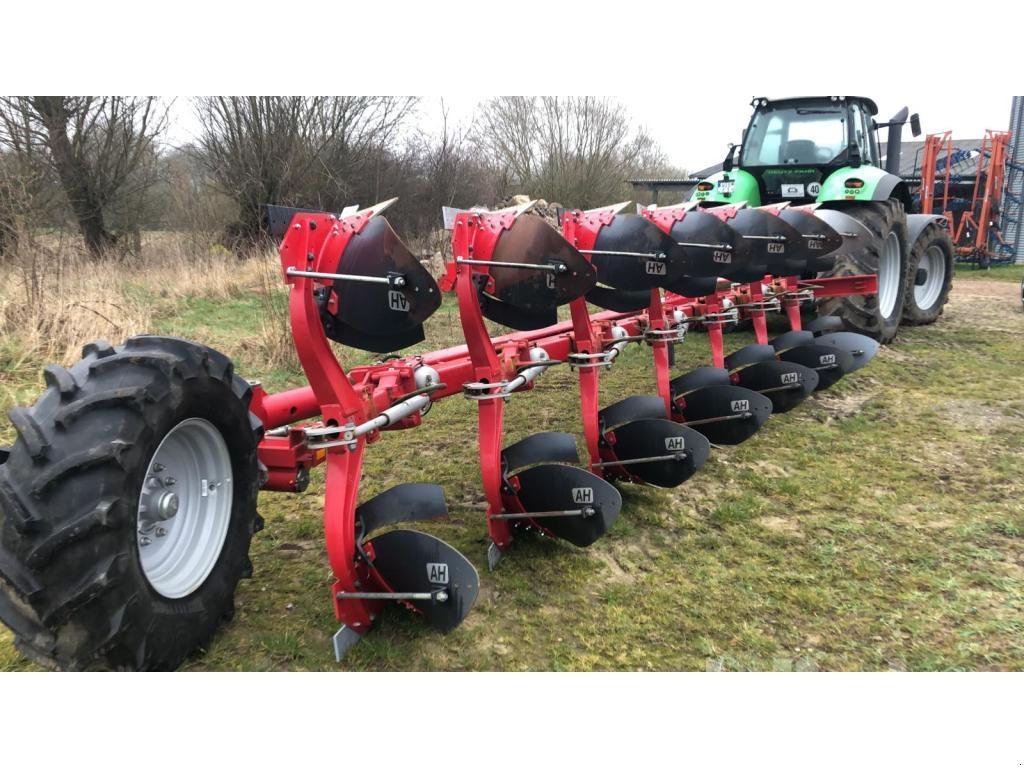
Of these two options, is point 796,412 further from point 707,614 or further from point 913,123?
point 913,123

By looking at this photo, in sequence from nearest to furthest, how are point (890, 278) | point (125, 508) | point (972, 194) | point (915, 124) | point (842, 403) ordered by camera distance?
point (125, 508)
point (842, 403)
point (890, 278)
point (915, 124)
point (972, 194)

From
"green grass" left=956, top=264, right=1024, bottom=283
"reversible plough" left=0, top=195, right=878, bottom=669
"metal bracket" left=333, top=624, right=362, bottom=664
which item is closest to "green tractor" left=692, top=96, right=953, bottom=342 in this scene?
"reversible plough" left=0, top=195, right=878, bottom=669

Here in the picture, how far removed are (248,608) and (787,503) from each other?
7.93 feet

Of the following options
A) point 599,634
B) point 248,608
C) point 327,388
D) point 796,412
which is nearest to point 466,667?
Answer: point 599,634

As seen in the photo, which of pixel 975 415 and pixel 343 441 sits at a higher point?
pixel 343 441

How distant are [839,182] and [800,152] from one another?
2.41 feet

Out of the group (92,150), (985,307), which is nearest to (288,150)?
(92,150)

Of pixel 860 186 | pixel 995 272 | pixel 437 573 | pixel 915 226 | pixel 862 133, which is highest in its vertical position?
pixel 862 133

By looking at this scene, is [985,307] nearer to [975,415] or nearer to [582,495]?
[975,415]

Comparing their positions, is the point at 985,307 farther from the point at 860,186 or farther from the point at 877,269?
the point at 877,269

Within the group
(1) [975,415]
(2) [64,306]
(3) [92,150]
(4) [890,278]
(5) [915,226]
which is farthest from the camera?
(3) [92,150]

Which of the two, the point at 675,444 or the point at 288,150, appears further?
the point at 288,150

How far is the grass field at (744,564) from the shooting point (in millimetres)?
2264

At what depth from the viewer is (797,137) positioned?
688 centimetres
